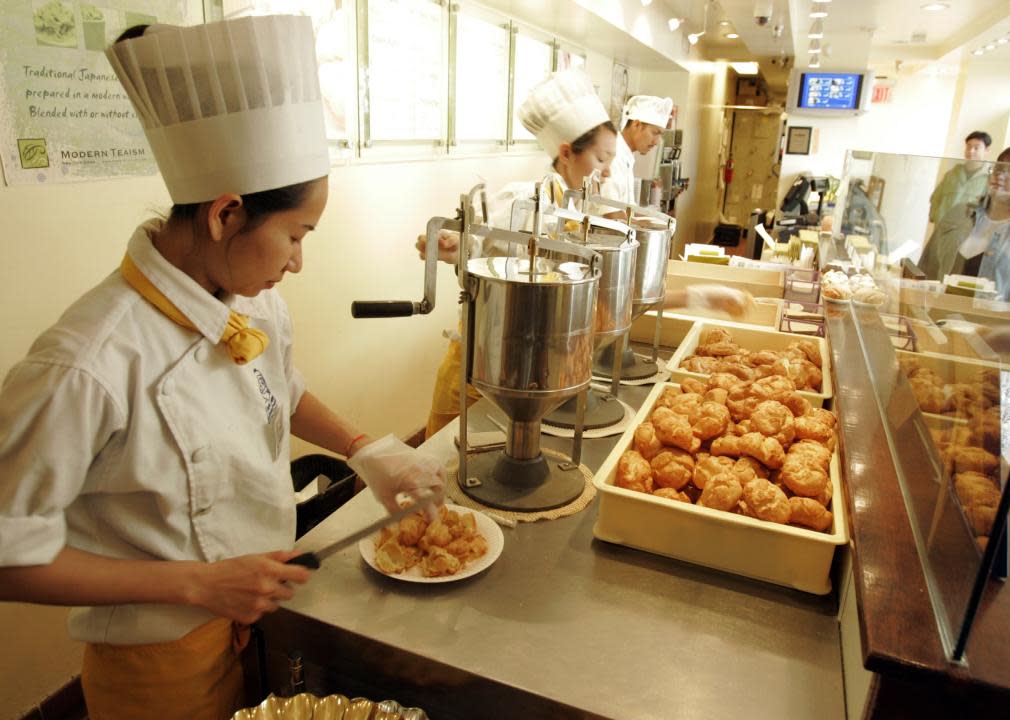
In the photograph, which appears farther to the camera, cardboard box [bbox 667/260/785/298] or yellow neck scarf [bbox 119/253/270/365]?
cardboard box [bbox 667/260/785/298]

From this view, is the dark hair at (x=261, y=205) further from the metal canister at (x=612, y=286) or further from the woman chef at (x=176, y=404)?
the metal canister at (x=612, y=286)

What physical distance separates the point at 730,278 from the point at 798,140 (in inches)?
240

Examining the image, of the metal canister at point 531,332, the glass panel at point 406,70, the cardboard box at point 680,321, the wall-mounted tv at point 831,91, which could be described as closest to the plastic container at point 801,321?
the cardboard box at point 680,321

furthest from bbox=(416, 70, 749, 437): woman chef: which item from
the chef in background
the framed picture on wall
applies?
the framed picture on wall

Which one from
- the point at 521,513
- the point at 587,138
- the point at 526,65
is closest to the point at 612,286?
the point at 521,513

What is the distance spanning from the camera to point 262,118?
38.6 inches

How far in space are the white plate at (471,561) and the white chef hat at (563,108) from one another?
5.64ft

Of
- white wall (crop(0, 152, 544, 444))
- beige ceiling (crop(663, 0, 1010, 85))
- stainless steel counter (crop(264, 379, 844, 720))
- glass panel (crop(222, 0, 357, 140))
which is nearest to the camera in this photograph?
stainless steel counter (crop(264, 379, 844, 720))

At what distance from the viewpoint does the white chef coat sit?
373 centimetres

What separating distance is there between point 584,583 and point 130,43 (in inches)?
39.1

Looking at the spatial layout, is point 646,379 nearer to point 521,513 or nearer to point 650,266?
point 650,266

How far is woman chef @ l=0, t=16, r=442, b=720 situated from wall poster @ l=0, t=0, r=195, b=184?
94 cm

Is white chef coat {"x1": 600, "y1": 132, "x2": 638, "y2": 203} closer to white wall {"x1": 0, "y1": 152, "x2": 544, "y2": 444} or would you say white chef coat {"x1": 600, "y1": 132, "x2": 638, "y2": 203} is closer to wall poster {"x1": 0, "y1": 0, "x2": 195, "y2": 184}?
white wall {"x1": 0, "y1": 152, "x2": 544, "y2": 444}

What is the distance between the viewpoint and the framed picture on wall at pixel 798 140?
8.09 meters
